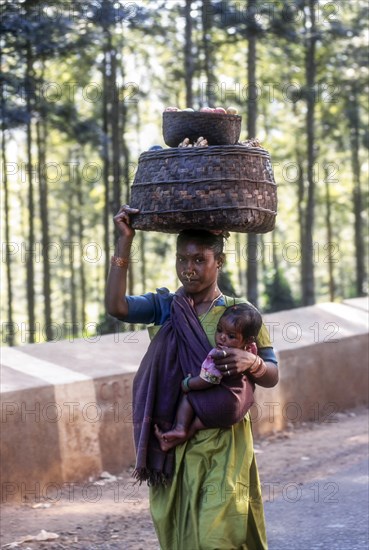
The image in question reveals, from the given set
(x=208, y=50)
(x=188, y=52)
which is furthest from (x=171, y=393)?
(x=208, y=50)

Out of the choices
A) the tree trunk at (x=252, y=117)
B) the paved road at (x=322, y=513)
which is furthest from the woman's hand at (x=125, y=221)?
the tree trunk at (x=252, y=117)

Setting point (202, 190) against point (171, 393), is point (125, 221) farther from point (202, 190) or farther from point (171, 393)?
point (171, 393)

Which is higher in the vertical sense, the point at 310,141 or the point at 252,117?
the point at 252,117

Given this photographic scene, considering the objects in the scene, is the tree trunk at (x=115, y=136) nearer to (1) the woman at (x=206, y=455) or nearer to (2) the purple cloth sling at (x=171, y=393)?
(1) the woman at (x=206, y=455)

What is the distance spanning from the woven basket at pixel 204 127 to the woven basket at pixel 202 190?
7.0 inches

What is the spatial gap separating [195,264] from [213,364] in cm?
44

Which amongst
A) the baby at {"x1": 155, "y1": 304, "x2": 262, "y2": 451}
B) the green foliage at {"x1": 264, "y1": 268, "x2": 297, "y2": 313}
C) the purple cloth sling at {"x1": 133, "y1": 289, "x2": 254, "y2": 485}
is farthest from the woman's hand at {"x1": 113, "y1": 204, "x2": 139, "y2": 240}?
the green foliage at {"x1": 264, "y1": 268, "x2": 297, "y2": 313}

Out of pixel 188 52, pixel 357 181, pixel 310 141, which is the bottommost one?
pixel 357 181

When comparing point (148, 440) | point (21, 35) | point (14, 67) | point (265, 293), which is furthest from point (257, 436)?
point (265, 293)

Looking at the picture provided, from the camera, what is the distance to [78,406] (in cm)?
701

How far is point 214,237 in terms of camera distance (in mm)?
4141

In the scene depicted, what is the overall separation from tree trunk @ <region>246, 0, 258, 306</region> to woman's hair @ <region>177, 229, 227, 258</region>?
11.3m

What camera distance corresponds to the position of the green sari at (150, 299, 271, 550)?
3.92 meters

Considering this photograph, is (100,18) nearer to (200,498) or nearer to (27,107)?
(27,107)
